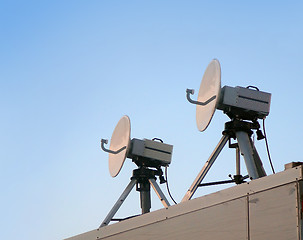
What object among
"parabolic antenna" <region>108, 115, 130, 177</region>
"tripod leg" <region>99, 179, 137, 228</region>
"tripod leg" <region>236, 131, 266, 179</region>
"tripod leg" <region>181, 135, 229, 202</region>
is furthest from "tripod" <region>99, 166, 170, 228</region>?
"tripod leg" <region>236, 131, 266, 179</region>

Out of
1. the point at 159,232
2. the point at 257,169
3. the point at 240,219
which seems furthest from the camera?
the point at 257,169

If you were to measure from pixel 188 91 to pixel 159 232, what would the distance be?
4.63 meters

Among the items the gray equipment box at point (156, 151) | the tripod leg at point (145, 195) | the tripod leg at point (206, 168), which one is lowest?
Result: the tripod leg at point (206, 168)

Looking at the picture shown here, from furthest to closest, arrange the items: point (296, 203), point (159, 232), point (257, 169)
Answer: point (257, 169) < point (159, 232) < point (296, 203)


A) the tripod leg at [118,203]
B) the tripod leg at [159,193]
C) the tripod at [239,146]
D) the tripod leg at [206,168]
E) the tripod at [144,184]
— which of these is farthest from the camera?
the tripod at [144,184]

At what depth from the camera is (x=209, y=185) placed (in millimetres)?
12336

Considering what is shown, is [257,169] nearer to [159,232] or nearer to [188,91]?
[188,91]

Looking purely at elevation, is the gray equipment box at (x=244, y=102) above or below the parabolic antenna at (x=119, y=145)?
below

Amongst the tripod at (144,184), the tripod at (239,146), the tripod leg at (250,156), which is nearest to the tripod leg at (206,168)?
the tripod at (239,146)

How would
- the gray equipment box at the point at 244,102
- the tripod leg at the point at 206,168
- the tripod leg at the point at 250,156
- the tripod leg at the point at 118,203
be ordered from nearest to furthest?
the tripod leg at the point at 250,156
the tripod leg at the point at 206,168
the gray equipment box at the point at 244,102
the tripod leg at the point at 118,203

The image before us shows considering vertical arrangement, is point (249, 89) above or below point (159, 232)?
above

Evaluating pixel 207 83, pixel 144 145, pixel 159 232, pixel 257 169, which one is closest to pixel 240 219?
pixel 159 232

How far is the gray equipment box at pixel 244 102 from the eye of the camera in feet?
39.1

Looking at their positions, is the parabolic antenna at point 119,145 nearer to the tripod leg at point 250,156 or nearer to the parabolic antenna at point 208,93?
the parabolic antenna at point 208,93
